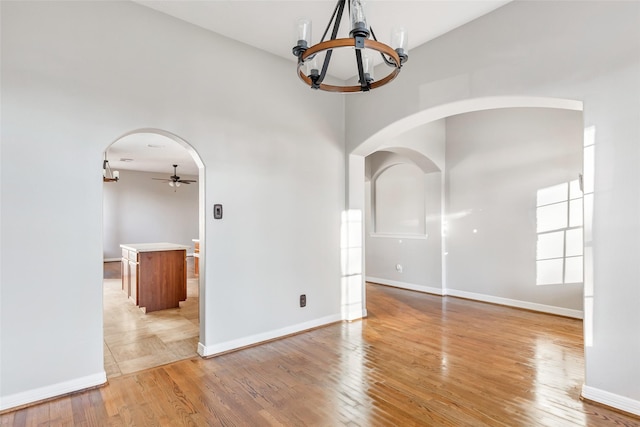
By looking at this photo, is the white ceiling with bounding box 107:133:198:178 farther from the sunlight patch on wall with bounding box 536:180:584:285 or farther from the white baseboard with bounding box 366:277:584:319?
the sunlight patch on wall with bounding box 536:180:584:285

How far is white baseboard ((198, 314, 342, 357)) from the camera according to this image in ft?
10.7

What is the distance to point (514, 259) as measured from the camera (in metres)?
4.99

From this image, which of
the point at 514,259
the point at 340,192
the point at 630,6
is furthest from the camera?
the point at 514,259

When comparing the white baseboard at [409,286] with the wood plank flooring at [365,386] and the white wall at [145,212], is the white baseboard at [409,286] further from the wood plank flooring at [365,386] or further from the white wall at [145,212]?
the white wall at [145,212]

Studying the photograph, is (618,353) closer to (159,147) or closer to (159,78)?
(159,78)

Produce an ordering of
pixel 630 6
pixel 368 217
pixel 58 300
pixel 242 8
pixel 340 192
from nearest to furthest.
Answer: pixel 630 6 → pixel 58 300 → pixel 242 8 → pixel 340 192 → pixel 368 217

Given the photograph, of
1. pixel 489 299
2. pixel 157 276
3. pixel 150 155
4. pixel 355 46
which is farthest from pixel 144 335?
pixel 150 155

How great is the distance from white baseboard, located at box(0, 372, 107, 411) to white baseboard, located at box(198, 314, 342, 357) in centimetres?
84

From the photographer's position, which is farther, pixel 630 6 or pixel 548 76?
pixel 548 76

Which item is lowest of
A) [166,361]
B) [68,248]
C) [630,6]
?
[166,361]

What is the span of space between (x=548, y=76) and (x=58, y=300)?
13.3 ft

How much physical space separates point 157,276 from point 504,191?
521 cm

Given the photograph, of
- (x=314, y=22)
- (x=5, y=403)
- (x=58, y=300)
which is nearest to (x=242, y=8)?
(x=314, y=22)

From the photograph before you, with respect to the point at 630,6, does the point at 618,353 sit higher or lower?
lower
